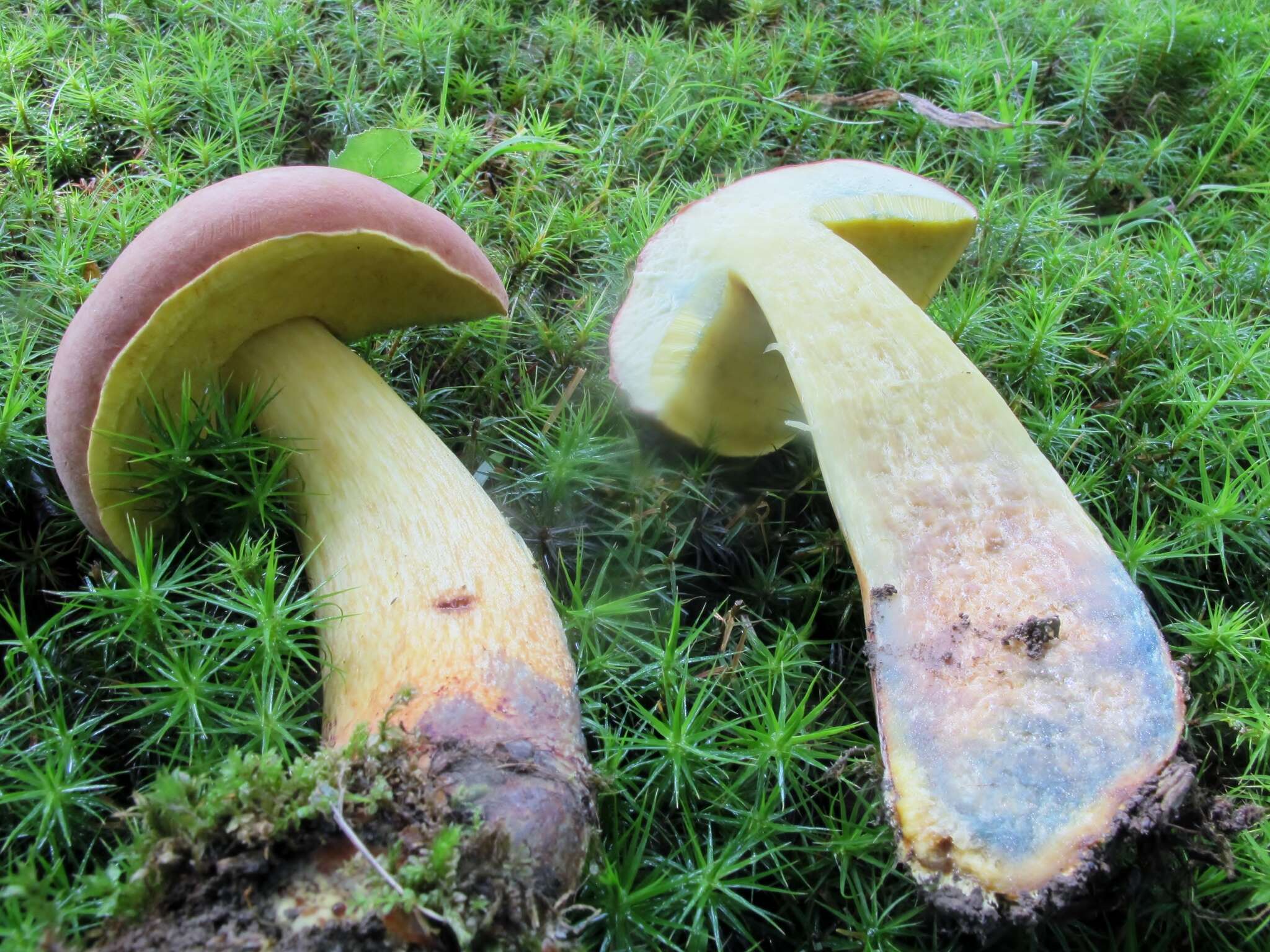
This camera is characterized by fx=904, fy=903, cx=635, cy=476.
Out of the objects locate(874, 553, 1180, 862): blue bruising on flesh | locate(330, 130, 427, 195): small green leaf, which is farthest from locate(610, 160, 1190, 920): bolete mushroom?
locate(330, 130, 427, 195): small green leaf

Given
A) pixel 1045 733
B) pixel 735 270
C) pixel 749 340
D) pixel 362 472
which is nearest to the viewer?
pixel 1045 733

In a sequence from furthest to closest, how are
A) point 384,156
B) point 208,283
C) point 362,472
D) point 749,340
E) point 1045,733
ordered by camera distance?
point 384,156 → point 749,340 → point 362,472 → point 208,283 → point 1045,733

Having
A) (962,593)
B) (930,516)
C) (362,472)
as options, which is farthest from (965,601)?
(362,472)

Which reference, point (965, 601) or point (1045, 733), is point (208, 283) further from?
point (1045, 733)

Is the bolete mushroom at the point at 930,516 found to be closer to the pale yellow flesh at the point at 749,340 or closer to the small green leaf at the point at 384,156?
the pale yellow flesh at the point at 749,340

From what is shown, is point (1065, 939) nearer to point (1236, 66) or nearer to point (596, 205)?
point (596, 205)

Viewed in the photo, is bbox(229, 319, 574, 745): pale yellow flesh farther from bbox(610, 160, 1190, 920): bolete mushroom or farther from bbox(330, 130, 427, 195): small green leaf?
bbox(330, 130, 427, 195): small green leaf
